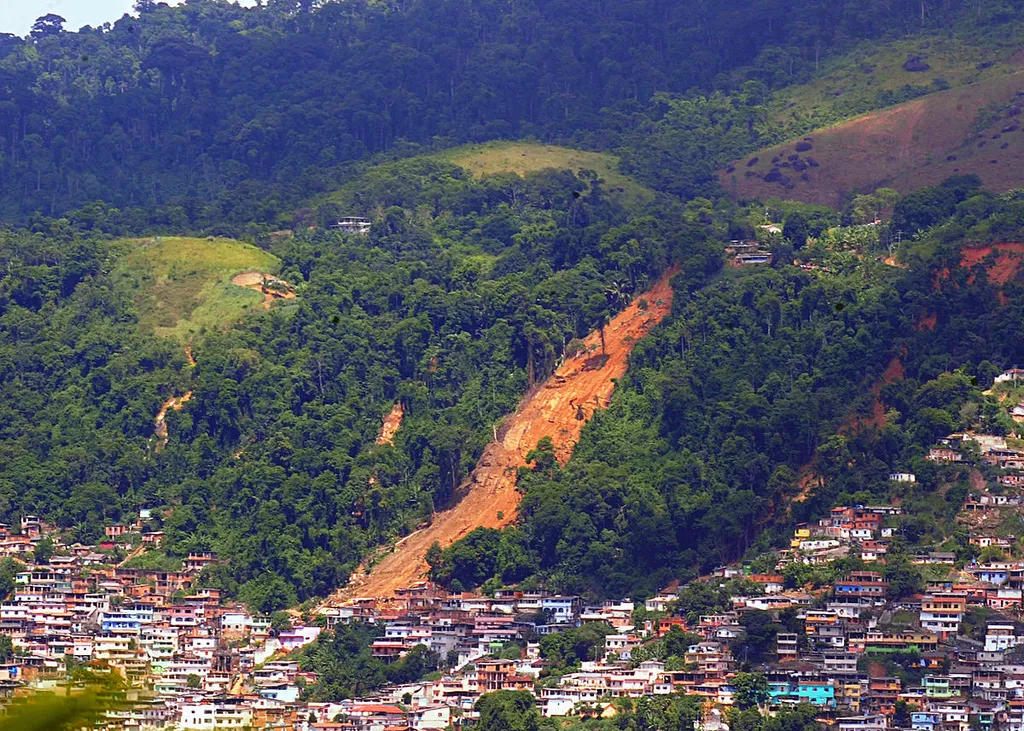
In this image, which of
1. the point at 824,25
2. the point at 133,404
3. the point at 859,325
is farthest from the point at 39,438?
the point at 824,25

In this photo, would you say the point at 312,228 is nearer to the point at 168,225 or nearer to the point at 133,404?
the point at 168,225

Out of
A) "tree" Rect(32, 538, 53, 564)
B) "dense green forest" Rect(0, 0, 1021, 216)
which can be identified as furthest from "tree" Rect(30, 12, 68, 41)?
"tree" Rect(32, 538, 53, 564)

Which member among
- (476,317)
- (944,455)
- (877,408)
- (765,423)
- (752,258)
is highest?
(752,258)

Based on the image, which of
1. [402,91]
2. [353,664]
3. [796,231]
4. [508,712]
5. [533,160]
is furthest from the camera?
[402,91]

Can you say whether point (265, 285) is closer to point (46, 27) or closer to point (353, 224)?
point (353, 224)

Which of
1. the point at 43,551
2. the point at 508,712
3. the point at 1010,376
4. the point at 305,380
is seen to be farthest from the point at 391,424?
the point at 508,712

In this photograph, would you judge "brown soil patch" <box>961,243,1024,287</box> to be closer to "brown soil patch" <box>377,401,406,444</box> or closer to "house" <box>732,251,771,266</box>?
"house" <box>732,251,771,266</box>
